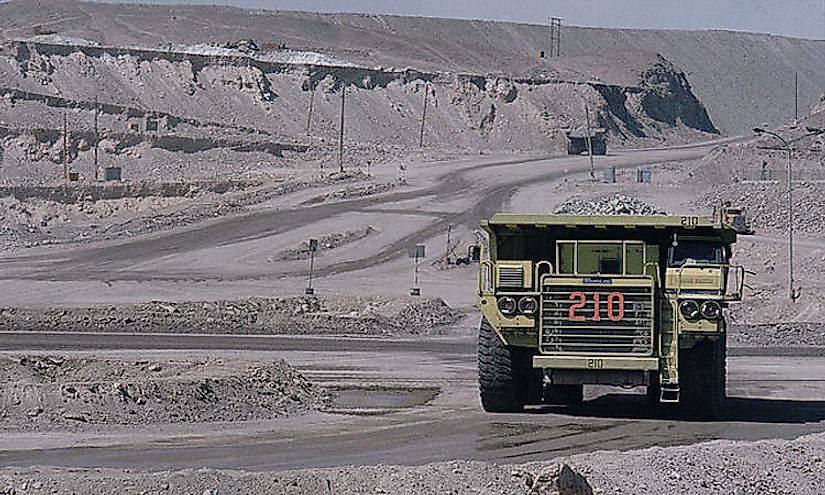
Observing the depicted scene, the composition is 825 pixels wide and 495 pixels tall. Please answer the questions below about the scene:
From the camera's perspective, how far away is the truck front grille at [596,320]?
1920cm

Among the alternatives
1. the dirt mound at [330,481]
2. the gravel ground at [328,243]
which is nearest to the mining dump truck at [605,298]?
the dirt mound at [330,481]

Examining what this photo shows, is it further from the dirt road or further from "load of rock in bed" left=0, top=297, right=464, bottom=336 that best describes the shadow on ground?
the dirt road

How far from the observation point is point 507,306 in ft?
64.1

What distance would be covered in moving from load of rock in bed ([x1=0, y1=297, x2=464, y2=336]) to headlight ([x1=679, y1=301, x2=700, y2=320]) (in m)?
19.8

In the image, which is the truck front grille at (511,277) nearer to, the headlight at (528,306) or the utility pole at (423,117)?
the headlight at (528,306)

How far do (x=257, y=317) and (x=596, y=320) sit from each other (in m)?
22.5

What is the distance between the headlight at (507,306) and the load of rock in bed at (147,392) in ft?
11.7

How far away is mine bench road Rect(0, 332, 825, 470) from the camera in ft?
54.5

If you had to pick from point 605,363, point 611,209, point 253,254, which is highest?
point 611,209

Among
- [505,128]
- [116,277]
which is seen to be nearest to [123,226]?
[116,277]

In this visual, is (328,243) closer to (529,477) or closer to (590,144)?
(590,144)

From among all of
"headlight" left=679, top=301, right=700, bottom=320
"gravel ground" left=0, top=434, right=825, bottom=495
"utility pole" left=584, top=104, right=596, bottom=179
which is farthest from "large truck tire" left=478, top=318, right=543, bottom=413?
"utility pole" left=584, top=104, right=596, bottom=179

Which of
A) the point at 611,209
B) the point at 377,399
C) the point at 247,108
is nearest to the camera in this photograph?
the point at 611,209

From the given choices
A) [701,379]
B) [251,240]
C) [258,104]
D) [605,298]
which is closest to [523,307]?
[605,298]
